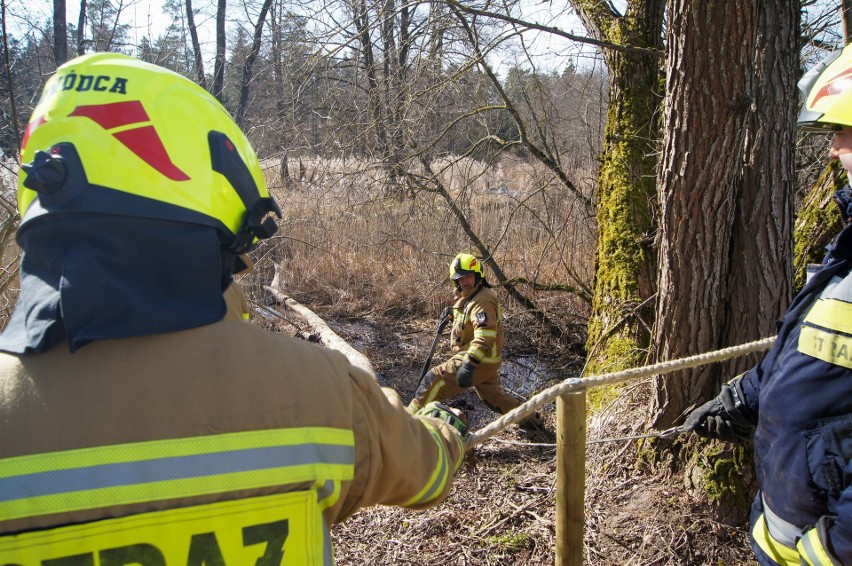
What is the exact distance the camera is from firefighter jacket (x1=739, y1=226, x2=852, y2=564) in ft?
4.99

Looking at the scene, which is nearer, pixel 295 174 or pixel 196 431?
pixel 196 431

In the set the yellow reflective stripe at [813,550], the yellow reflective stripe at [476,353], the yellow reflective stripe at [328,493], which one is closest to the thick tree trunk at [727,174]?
the yellow reflective stripe at [813,550]

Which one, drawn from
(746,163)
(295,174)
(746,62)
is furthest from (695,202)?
(295,174)

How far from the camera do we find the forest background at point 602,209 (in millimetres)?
2816

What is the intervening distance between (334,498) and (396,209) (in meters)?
8.08

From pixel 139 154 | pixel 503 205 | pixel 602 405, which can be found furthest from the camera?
pixel 503 205

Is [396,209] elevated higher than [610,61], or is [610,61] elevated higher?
[610,61]

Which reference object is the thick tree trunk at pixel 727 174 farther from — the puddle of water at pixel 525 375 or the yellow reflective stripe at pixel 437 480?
the puddle of water at pixel 525 375

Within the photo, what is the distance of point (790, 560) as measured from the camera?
69.8 inches

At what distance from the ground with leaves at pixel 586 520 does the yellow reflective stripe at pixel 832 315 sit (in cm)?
152

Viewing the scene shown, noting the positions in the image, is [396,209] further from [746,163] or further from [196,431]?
[196,431]

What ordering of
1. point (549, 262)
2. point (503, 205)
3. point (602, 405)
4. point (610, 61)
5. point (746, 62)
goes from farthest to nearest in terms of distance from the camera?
point (503, 205) < point (549, 262) < point (610, 61) < point (602, 405) < point (746, 62)

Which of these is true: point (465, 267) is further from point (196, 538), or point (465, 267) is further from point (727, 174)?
point (196, 538)

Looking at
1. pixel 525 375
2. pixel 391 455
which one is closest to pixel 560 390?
pixel 391 455
